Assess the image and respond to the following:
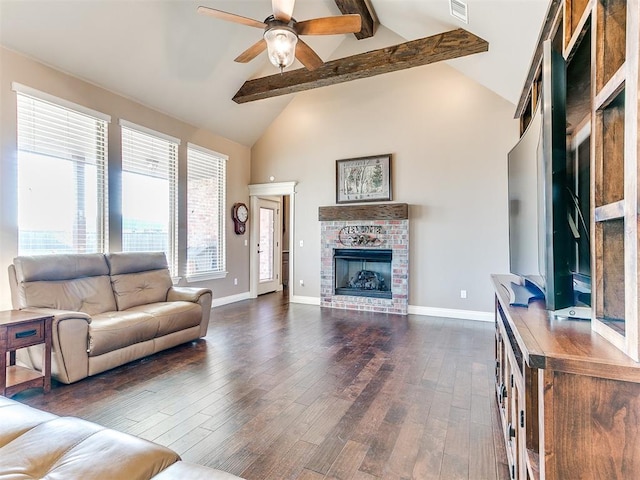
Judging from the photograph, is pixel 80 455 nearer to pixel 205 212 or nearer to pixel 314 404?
pixel 314 404

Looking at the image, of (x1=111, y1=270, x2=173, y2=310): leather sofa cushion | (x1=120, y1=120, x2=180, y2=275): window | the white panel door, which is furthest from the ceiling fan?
the white panel door

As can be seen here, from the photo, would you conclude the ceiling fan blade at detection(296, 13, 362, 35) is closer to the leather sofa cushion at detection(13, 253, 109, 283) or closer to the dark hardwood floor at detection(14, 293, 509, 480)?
the dark hardwood floor at detection(14, 293, 509, 480)

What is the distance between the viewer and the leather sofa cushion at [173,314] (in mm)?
3441

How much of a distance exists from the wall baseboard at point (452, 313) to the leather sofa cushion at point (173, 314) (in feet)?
11.0

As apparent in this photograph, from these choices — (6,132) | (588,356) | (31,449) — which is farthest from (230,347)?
(588,356)

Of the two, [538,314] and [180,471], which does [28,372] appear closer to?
[180,471]

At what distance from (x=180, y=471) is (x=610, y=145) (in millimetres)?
1776

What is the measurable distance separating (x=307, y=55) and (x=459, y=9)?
1.61 meters

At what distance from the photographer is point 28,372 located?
2.70 meters

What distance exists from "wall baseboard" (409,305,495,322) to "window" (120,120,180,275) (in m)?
3.97

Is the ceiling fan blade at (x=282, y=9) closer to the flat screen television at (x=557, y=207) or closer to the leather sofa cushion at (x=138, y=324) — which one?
the flat screen television at (x=557, y=207)

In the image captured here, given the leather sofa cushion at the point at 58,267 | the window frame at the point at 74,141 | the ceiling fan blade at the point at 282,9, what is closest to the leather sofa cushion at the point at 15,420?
the leather sofa cushion at the point at 58,267

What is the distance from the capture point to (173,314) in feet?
11.7

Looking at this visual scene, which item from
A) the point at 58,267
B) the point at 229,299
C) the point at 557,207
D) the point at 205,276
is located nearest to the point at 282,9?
the point at 557,207
